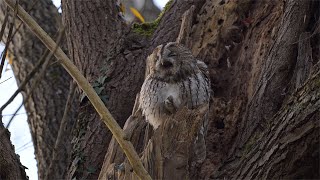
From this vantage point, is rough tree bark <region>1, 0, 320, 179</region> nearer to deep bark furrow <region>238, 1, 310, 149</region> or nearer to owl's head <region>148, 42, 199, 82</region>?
deep bark furrow <region>238, 1, 310, 149</region>

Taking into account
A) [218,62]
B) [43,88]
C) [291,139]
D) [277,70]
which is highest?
[43,88]

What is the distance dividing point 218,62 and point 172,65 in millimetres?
618

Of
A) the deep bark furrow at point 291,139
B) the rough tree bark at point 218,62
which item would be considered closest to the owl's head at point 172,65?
the rough tree bark at point 218,62

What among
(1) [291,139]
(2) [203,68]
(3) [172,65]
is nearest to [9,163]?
(1) [291,139]

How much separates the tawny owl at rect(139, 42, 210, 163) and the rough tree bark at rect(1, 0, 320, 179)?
23cm

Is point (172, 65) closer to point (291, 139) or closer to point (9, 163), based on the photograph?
point (291, 139)

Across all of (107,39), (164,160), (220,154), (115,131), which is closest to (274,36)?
(220,154)

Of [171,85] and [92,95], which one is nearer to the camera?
[92,95]

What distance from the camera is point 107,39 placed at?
5070mm

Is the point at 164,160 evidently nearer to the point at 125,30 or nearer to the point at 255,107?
the point at 255,107

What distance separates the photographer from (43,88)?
5656 millimetres

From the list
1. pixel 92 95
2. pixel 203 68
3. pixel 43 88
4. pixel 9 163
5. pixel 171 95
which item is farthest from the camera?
pixel 43 88

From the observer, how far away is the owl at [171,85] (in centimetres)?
428

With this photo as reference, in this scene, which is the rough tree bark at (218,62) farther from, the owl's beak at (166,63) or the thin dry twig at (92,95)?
the thin dry twig at (92,95)
